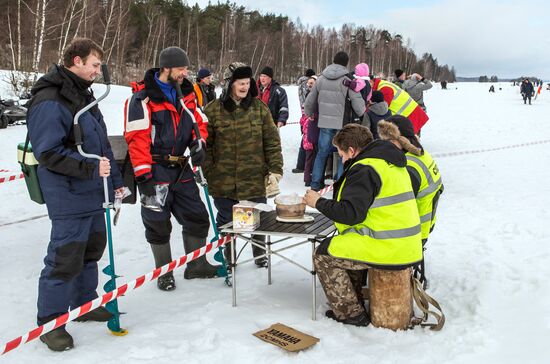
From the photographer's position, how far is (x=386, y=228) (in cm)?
337

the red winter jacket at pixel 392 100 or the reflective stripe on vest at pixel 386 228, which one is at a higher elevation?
the red winter jacket at pixel 392 100

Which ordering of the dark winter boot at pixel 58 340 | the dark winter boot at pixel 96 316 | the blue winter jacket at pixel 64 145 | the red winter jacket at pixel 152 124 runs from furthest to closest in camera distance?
the red winter jacket at pixel 152 124 → the dark winter boot at pixel 96 316 → the dark winter boot at pixel 58 340 → the blue winter jacket at pixel 64 145

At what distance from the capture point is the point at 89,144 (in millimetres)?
3441

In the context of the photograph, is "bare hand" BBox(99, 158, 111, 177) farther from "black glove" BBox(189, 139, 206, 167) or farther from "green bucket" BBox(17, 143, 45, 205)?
"black glove" BBox(189, 139, 206, 167)

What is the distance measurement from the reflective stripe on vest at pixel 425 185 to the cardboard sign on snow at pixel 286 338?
141 centimetres

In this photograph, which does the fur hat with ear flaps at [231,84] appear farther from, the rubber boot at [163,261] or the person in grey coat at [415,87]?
the person in grey coat at [415,87]

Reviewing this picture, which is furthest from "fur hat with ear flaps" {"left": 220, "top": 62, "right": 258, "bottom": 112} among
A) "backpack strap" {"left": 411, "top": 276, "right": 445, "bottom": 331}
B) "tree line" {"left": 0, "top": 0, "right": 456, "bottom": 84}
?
"tree line" {"left": 0, "top": 0, "right": 456, "bottom": 84}

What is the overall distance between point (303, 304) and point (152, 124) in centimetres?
181

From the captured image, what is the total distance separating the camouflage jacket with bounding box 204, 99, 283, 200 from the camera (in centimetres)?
445

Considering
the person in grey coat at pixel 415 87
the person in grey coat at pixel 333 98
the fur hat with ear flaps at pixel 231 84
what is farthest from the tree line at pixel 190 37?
the fur hat with ear flaps at pixel 231 84

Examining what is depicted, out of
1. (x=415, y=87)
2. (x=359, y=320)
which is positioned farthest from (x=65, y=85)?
(x=415, y=87)

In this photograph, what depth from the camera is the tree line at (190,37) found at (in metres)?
27.7

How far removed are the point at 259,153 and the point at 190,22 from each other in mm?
44930

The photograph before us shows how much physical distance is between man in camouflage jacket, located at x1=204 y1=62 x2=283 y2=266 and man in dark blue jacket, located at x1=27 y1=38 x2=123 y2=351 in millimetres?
1192
